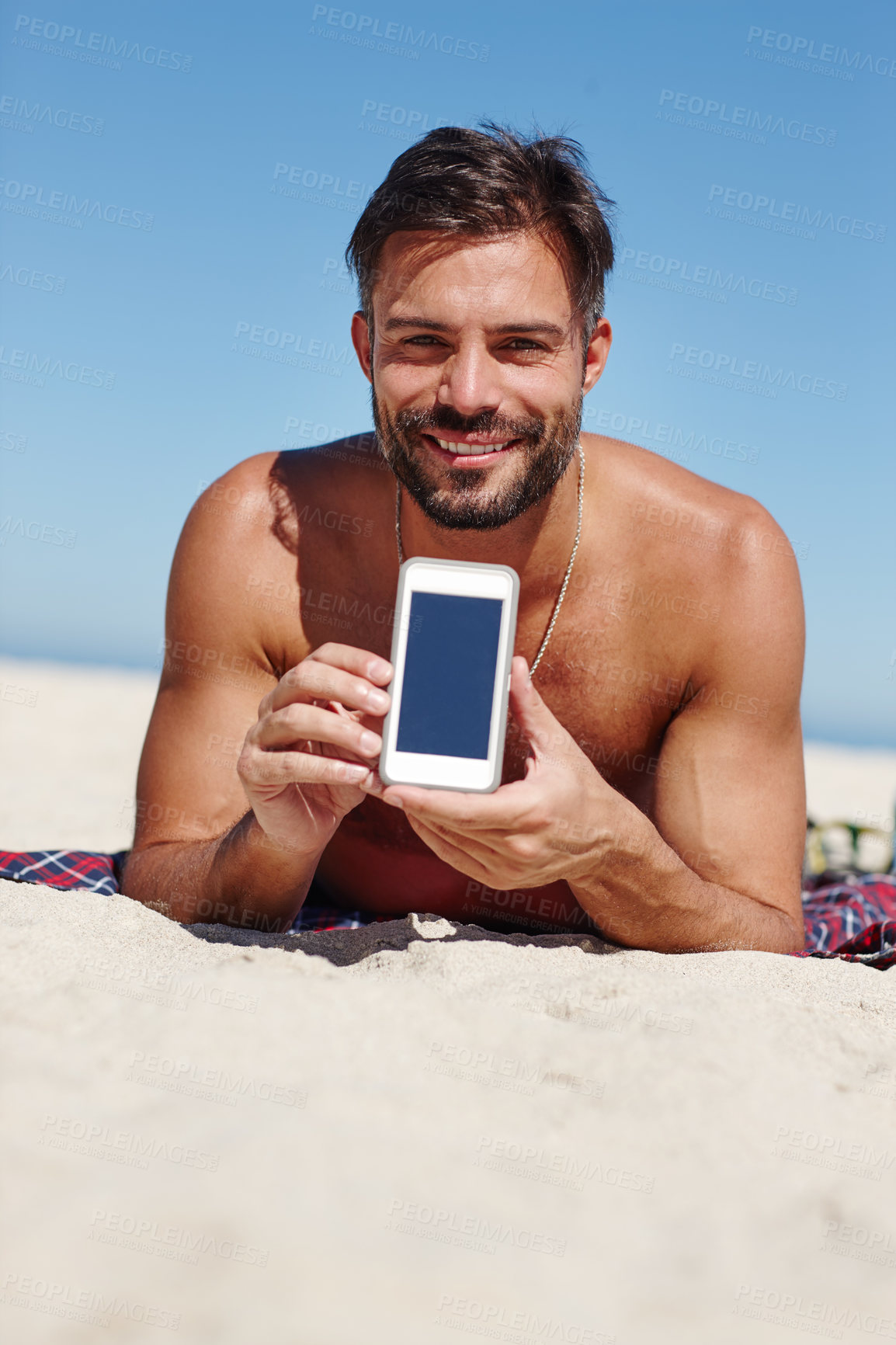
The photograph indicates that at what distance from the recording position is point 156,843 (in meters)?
2.52

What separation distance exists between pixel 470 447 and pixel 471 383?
0.16m

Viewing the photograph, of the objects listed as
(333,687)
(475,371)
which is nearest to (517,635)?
(475,371)

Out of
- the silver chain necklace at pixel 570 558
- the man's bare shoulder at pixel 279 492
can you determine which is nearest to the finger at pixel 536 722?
the silver chain necklace at pixel 570 558

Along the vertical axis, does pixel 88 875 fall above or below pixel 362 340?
below

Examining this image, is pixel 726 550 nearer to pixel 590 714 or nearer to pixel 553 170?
pixel 590 714

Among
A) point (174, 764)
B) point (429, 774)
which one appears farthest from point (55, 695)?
point (429, 774)

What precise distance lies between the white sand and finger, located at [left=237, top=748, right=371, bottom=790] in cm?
33

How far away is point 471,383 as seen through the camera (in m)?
2.29

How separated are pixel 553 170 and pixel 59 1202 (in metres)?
2.56

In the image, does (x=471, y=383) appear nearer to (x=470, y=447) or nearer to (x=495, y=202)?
(x=470, y=447)

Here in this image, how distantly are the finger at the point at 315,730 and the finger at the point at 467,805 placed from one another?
3.3 inches

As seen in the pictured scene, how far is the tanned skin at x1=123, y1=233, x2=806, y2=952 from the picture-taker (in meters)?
2.26

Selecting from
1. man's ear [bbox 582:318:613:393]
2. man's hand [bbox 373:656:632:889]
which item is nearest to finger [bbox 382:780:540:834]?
man's hand [bbox 373:656:632:889]

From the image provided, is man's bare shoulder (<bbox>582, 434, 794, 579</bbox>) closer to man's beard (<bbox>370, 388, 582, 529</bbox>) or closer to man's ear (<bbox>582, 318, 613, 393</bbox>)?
man's ear (<bbox>582, 318, 613, 393</bbox>)
